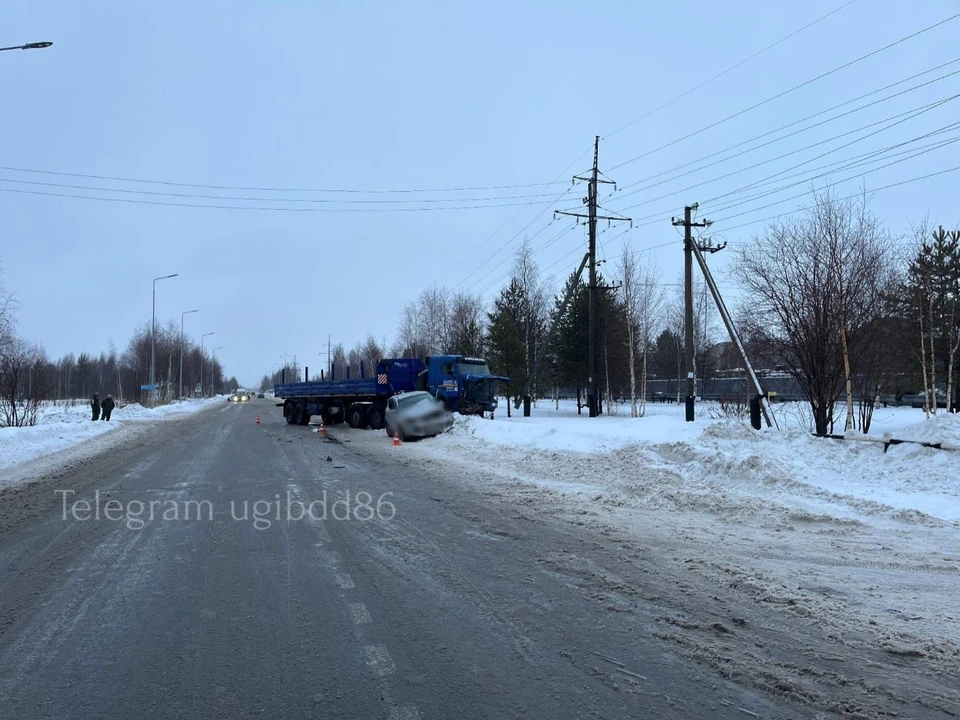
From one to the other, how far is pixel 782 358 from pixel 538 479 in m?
9.63

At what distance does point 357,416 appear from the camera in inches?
1228

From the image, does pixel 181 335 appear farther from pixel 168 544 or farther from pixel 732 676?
pixel 732 676

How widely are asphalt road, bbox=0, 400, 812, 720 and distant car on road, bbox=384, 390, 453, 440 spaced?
14418 millimetres

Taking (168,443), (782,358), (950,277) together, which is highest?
(950,277)

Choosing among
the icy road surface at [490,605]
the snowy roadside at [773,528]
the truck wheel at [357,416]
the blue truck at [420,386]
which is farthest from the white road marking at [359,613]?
the truck wheel at [357,416]

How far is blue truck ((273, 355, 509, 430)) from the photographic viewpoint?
28.9 meters

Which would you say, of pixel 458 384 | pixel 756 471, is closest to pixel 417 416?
pixel 458 384

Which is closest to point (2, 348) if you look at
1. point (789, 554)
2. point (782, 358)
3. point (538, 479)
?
point (538, 479)

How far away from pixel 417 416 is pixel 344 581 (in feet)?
61.2

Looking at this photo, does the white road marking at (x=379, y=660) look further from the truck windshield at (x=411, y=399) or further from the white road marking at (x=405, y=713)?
the truck windshield at (x=411, y=399)

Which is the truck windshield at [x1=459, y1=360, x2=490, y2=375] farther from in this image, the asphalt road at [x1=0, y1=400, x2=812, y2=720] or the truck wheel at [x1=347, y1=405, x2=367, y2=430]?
the asphalt road at [x1=0, y1=400, x2=812, y2=720]

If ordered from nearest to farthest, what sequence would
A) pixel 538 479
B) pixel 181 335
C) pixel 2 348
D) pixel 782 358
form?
pixel 538 479 → pixel 782 358 → pixel 2 348 → pixel 181 335

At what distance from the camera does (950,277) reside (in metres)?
28.1

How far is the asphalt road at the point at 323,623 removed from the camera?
13.1 ft
